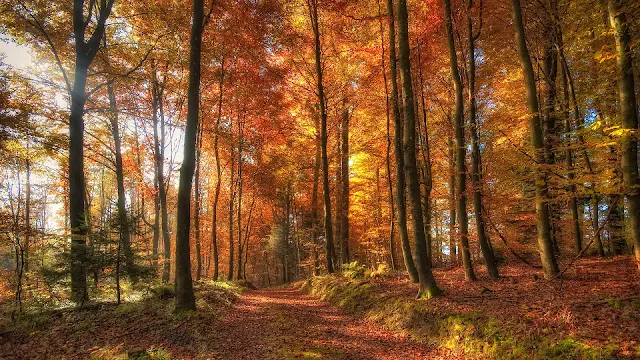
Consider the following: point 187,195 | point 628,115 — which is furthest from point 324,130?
point 628,115

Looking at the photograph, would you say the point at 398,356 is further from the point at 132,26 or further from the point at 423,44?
the point at 132,26

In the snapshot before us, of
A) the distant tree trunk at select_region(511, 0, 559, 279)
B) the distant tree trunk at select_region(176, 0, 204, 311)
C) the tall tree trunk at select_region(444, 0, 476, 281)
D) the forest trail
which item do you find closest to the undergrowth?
the forest trail

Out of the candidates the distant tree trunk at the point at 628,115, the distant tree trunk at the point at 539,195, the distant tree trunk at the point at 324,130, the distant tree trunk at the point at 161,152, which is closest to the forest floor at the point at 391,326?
the distant tree trunk at the point at 539,195

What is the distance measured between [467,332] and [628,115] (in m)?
4.97

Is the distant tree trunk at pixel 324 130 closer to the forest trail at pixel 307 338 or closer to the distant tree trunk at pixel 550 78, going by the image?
the forest trail at pixel 307 338

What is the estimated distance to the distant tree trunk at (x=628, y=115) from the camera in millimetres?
5598

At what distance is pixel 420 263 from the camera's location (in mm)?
8203

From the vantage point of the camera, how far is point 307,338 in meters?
7.12

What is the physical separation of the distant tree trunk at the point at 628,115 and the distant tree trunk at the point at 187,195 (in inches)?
375

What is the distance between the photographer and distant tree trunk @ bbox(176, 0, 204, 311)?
8.32 metres

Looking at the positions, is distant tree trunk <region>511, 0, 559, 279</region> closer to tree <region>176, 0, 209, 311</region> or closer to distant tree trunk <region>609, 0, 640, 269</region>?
distant tree trunk <region>609, 0, 640, 269</region>

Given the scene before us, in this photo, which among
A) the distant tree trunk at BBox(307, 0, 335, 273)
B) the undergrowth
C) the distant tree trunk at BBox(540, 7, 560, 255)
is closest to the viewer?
the undergrowth

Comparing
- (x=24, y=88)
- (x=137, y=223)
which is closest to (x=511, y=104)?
(x=137, y=223)

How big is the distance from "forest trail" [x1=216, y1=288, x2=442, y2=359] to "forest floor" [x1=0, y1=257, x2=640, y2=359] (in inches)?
0.9
